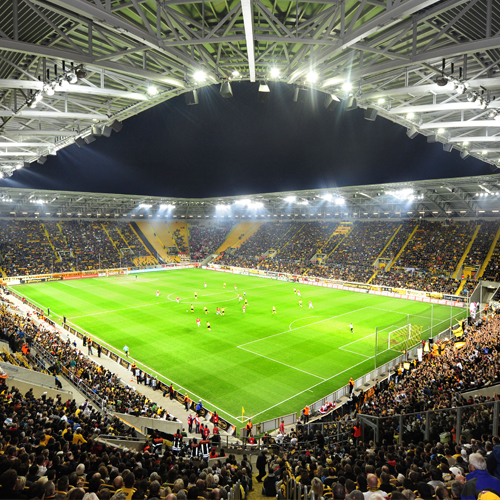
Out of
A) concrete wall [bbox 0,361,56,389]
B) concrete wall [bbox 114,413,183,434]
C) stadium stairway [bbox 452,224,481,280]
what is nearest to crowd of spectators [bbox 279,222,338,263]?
stadium stairway [bbox 452,224,481,280]

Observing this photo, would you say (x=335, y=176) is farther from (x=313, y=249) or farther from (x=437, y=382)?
(x=437, y=382)

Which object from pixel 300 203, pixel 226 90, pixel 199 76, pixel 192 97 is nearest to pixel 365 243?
pixel 300 203

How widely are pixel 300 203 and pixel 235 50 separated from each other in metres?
58.9

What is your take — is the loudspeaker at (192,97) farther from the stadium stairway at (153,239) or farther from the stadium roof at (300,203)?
the stadium stairway at (153,239)

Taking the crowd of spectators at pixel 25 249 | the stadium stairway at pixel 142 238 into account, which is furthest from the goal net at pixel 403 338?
the stadium stairway at pixel 142 238

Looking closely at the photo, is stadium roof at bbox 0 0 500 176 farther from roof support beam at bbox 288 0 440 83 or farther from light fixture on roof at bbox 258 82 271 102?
light fixture on roof at bbox 258 82 271 102

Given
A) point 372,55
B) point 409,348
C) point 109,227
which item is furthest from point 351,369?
point 109,227

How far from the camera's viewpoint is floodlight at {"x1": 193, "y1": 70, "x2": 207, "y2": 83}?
1135 centimetres

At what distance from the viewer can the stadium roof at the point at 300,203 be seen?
47.6 m

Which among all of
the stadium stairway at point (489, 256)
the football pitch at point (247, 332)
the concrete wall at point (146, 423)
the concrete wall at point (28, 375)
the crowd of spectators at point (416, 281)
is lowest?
the football pitch at point (247, 332)

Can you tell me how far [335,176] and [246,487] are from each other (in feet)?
168

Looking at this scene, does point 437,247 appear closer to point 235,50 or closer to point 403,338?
point 403,338

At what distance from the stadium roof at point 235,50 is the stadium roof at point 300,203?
30.4 meters

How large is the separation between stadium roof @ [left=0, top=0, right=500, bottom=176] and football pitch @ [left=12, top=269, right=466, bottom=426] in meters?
14.6
